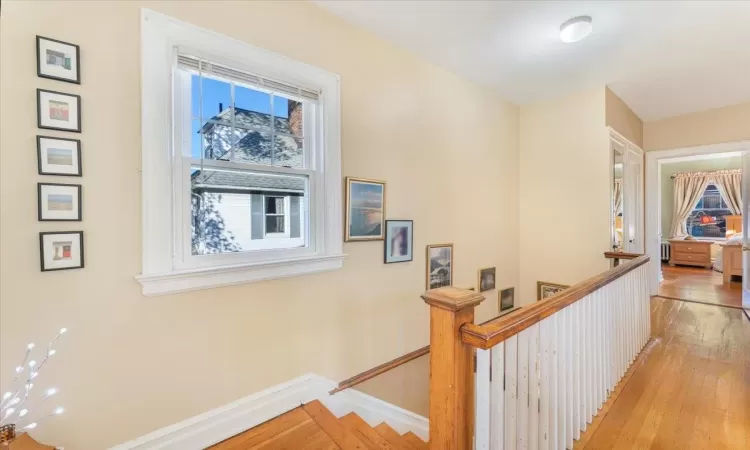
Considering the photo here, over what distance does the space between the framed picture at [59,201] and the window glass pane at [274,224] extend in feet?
3.05

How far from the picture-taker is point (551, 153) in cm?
396

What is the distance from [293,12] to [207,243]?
1.58 meters

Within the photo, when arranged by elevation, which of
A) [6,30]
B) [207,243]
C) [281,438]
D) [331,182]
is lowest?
[281,438]

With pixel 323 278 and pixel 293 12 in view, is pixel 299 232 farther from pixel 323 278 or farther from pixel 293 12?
pixel 293 12

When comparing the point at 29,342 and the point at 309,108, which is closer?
the point at 29,342

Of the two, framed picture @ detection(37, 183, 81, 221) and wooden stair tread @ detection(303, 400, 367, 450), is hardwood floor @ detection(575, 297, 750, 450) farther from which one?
framed picture @ detection(37, 183, 81, 221)

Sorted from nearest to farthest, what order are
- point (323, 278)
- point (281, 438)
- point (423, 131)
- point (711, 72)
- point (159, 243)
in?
point (159, 243) < point (281, 438) < point (323, 278) < point (423, 131) < point (711, 72)

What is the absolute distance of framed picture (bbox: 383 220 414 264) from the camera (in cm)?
277

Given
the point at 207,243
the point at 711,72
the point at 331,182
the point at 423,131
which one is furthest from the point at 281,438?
the point at 711,72

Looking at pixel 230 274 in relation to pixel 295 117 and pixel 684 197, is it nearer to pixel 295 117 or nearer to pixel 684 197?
pixel 295 117

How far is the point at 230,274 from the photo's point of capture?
1898mm

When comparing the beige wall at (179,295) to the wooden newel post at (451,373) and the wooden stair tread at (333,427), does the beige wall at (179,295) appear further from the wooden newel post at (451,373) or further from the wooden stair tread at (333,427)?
the wooden newel post at (451,373)

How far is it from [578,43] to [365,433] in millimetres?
3344

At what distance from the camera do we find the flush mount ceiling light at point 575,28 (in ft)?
7.75
